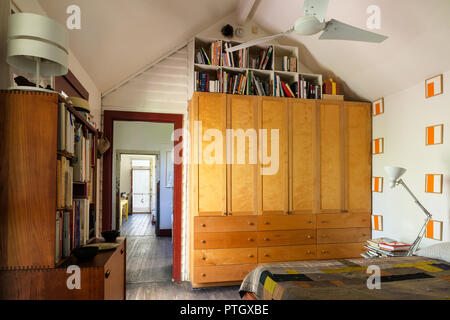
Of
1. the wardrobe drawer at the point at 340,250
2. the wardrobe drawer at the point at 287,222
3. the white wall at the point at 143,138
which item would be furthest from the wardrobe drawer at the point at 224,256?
the white wall at the point at 143,138

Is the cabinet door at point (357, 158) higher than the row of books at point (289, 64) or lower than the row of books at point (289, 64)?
lower

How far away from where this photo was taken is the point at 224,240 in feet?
10.6

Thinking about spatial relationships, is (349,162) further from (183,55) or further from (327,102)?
(183,55)

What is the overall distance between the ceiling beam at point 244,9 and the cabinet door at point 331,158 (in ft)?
4.62

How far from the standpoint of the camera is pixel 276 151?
11.2ft

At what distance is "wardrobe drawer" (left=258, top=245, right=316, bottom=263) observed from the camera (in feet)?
10.8

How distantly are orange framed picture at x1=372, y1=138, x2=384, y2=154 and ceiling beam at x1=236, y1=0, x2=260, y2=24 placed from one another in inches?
87.9

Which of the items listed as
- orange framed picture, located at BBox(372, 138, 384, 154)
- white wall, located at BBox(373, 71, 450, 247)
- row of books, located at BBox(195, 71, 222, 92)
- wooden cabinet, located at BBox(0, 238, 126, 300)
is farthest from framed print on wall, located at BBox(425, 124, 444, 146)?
wooden cabinet, located at BBox(0, 238, 126, 300)

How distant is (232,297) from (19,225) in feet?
7.51

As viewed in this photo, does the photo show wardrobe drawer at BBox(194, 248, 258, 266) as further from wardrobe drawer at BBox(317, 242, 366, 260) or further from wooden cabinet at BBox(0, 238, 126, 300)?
wooden cabinet at BBox(0, 238, 126, 300)

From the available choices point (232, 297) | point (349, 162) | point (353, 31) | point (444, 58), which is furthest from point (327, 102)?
point (232, 297)

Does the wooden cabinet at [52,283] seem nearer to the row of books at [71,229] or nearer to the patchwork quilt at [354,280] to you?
the row of books at [71,229]

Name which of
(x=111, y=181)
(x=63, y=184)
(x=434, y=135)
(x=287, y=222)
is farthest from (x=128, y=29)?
(x=434, y=135)

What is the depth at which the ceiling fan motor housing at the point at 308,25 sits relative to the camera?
76.9 inches
